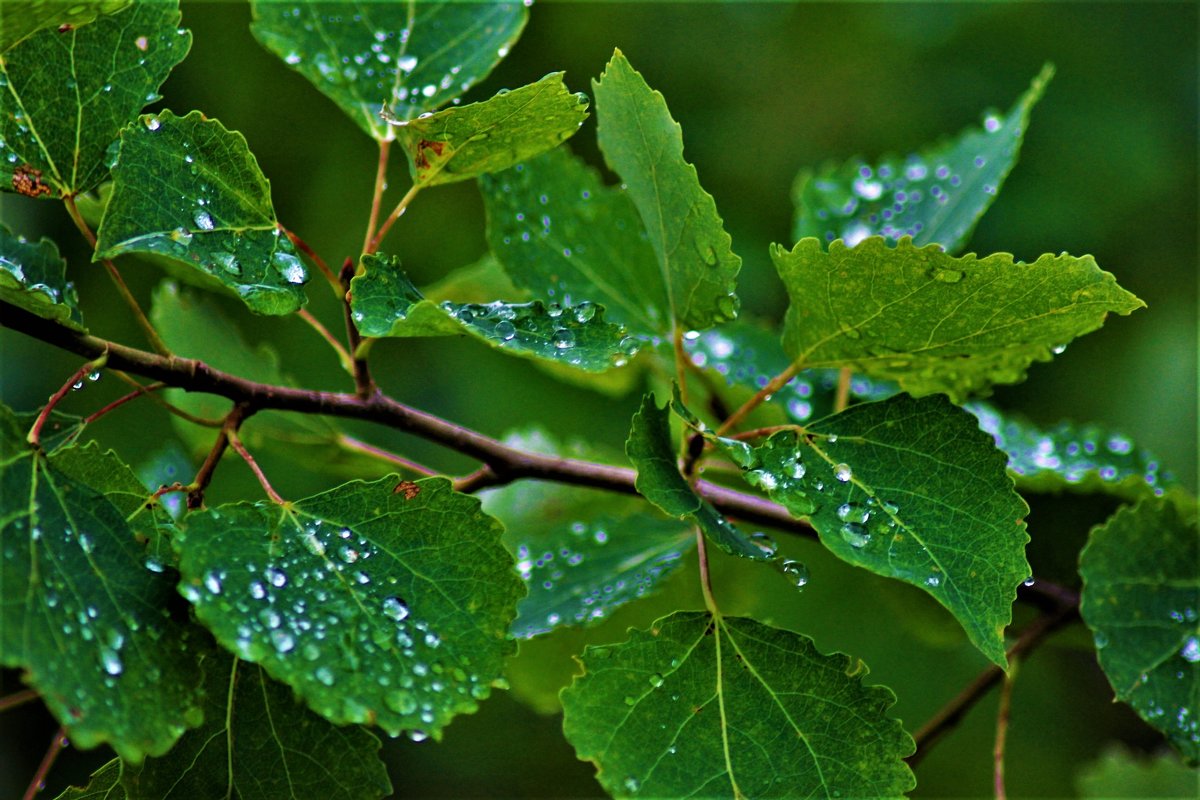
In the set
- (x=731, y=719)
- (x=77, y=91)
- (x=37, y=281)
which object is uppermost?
(x=77, y=91)

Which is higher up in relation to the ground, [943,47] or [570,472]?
[943,47]

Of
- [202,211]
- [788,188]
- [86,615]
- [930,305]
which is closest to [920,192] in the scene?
[930,305]

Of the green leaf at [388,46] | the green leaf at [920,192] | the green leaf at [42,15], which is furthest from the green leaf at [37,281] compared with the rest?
the green leaf at [920,192]

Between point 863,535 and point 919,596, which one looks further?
point 919,596

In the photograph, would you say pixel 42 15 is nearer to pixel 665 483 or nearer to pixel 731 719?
pixel 665 483

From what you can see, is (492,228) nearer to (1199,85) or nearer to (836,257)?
(836,257)

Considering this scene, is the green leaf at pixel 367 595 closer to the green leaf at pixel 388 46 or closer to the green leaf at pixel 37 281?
the green leaf at pixel 37 281

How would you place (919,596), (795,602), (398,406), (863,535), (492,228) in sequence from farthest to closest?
(795,602) → (919,596) → (492,228) → (398,406) → (863,535)

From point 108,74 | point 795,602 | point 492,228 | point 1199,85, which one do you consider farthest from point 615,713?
point 1199,85
